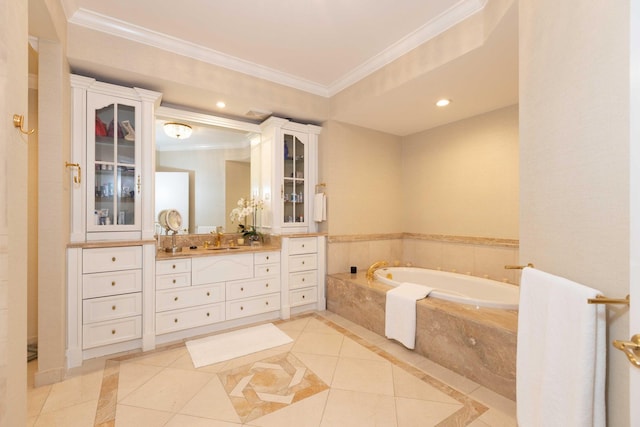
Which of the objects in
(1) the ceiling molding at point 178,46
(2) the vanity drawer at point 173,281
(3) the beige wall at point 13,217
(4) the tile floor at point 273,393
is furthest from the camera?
(2) the vanity drawer at point 173,281

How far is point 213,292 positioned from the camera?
288 centimetres

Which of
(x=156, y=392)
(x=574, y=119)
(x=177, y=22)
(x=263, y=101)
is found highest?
(x=177, y=22)

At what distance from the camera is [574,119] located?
1.00m

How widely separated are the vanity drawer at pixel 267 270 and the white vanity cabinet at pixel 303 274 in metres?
0.08

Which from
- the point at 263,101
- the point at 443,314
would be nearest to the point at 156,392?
the point at 443,314

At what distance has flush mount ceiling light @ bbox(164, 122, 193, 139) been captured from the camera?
3131 mm

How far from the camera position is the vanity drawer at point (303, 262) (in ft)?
11.1

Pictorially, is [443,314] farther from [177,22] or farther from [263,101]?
[177,22]

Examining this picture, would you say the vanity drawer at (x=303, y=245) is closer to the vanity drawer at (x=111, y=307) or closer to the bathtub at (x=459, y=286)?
the bathtub at (x=459, y=286)

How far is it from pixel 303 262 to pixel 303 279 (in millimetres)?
206

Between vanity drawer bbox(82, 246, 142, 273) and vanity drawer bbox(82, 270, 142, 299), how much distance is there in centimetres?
5

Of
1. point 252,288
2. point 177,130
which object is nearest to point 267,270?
point 252,288

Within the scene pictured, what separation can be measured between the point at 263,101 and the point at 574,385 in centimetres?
310

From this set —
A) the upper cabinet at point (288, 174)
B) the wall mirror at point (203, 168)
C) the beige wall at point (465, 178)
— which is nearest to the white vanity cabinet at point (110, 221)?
the wall mirror at point (203, 168)
